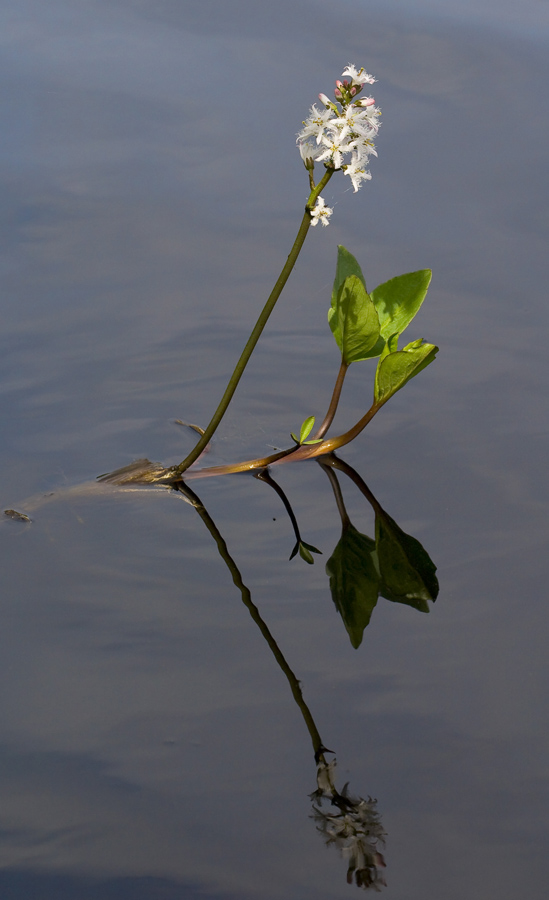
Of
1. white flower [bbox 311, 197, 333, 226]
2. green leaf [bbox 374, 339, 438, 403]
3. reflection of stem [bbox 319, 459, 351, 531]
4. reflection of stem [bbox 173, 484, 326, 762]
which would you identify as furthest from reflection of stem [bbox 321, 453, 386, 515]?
white flower [bbox 311, 197, 333, 226]

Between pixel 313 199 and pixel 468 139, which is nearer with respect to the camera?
pixel 313 199

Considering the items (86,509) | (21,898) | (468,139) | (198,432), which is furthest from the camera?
(468,139)

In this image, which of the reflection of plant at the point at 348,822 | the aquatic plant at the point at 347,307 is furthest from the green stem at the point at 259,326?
the reflection of plant at the point at 348,822

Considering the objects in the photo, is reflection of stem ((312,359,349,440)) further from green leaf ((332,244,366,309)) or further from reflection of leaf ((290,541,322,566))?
reflection of leaf ((290,541,322,566))

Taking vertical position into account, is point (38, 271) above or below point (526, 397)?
above

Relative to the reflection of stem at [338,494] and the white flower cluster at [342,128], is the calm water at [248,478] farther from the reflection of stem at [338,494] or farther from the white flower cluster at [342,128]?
the white flower cluster at [342,128]

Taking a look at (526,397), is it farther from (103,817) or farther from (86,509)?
(103,817)

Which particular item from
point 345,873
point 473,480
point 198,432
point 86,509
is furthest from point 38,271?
point 345,873
